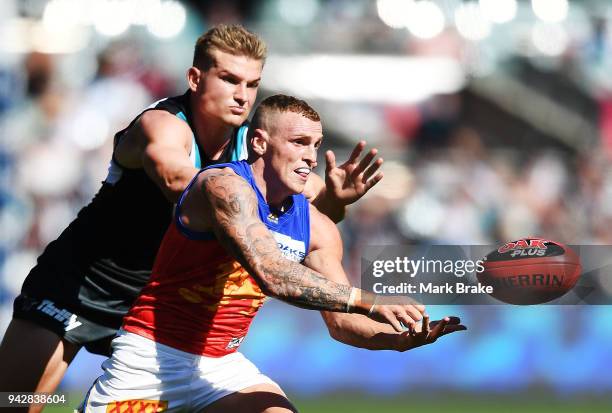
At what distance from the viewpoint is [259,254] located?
424 centimetres

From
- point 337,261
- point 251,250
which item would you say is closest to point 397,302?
point 251,250

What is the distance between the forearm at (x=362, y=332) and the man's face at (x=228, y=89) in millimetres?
1307

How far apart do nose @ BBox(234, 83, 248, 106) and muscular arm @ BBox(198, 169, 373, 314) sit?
1.22 metres

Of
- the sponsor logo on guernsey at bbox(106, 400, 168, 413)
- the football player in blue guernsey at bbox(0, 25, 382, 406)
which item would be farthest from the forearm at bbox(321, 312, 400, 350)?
the sponsor logo on guernsey at bbox(106, 400, 168, 413)

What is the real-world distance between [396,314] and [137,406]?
1.50 metres

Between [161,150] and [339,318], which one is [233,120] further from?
[339,318]

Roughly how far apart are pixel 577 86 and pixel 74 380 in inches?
→ 359

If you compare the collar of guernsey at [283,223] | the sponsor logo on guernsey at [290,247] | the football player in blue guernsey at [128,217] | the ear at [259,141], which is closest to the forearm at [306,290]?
the collar of guernsey at [283,223]

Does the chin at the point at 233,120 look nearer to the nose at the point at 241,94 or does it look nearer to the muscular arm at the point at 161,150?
the nose at the point at 241,94

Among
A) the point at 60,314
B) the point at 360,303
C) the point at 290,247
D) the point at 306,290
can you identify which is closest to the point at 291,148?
the point at 290,247

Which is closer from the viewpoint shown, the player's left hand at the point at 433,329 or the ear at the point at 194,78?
the player's left hand at the point at 433,329

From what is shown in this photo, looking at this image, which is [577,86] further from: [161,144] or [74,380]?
[161,144]

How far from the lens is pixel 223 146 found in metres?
5.68

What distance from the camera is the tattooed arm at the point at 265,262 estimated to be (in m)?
4.16
